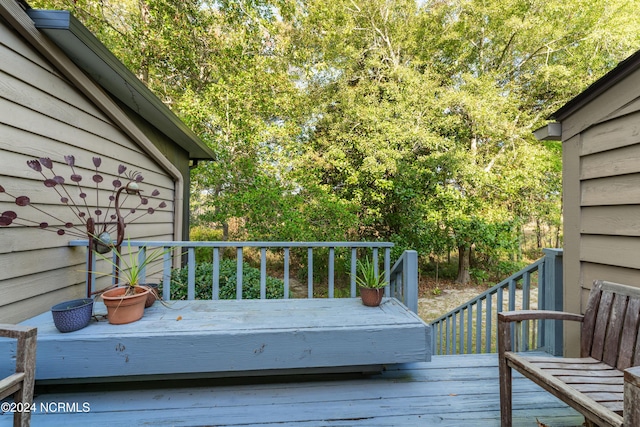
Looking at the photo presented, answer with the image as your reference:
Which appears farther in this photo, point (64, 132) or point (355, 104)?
point (355, 104)

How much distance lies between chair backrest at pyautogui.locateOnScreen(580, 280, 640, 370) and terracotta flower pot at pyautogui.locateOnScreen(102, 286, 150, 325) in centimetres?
268

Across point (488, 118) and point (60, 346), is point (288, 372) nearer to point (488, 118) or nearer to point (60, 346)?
point (60, 346)

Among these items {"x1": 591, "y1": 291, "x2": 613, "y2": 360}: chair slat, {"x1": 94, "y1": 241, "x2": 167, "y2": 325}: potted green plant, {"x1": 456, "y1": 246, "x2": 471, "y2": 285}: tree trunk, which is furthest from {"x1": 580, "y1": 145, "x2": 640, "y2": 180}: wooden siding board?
{"x1": 456, "y1": 246, "x2": 471, "y2": 285}: tree trunk

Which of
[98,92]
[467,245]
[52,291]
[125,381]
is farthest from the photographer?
[467,245]

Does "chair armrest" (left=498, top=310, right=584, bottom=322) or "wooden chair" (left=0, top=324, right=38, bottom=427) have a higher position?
"chair armrest" (left=498, top=310, right=584, bottom=322)

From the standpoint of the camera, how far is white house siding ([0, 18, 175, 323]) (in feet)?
5.70

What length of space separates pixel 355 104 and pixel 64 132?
5.86 m

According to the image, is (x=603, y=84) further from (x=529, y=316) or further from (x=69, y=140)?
(x=69, y=140)

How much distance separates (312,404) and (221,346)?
2.08ft

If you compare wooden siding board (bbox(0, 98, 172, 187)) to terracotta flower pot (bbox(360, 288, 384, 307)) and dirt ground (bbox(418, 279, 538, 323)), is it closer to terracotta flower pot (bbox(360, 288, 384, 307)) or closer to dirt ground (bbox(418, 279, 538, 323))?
terracotta flower pot (bbox(360, 288, 384, 307))

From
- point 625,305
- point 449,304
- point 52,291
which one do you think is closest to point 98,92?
point 52,291

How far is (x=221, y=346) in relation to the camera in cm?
168

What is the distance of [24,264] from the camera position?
6.07 ft

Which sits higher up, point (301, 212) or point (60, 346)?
point (301, 212)
